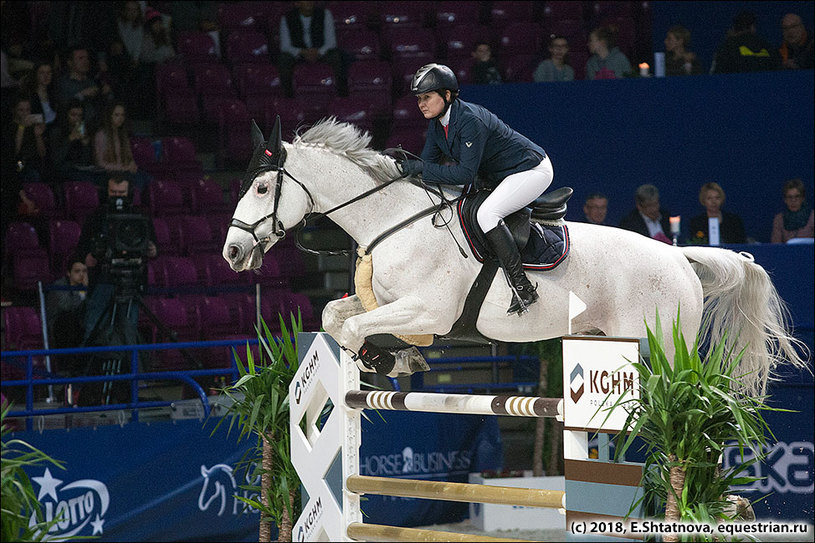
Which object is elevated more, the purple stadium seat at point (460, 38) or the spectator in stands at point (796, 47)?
the purple stadium seat at point (460, 38)

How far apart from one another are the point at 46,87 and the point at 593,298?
6344 mm

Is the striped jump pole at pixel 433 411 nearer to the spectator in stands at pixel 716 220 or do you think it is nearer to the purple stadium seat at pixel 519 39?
the spectator in stands at pixel 716 220

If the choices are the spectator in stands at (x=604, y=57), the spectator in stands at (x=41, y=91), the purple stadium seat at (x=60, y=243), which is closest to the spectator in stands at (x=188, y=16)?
the spectator in stands at (x=41, y=91)

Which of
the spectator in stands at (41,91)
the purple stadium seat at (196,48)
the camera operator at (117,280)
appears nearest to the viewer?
the camera operator at (117,280)

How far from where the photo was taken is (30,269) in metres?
7.85

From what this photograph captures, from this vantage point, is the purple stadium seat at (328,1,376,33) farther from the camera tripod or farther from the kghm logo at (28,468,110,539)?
the kghm logo at (28,468,110,539)

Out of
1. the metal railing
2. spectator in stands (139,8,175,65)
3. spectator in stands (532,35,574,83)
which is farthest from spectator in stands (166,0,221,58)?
the metal railing

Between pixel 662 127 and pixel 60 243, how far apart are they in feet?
15.5

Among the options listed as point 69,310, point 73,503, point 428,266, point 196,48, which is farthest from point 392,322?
point 196,48

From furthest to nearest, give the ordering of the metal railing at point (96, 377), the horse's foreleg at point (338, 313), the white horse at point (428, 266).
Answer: the metal railing at point (96, 377) → the horse's foreleg at point (338, 313) → the white horse at point (428, 266)

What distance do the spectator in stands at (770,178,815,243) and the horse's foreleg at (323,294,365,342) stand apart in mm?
3858

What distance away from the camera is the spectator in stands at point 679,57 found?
782 centimetres

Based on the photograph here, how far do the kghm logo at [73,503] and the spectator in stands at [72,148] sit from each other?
11.0 ft

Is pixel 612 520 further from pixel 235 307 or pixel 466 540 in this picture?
pixel 235 307
